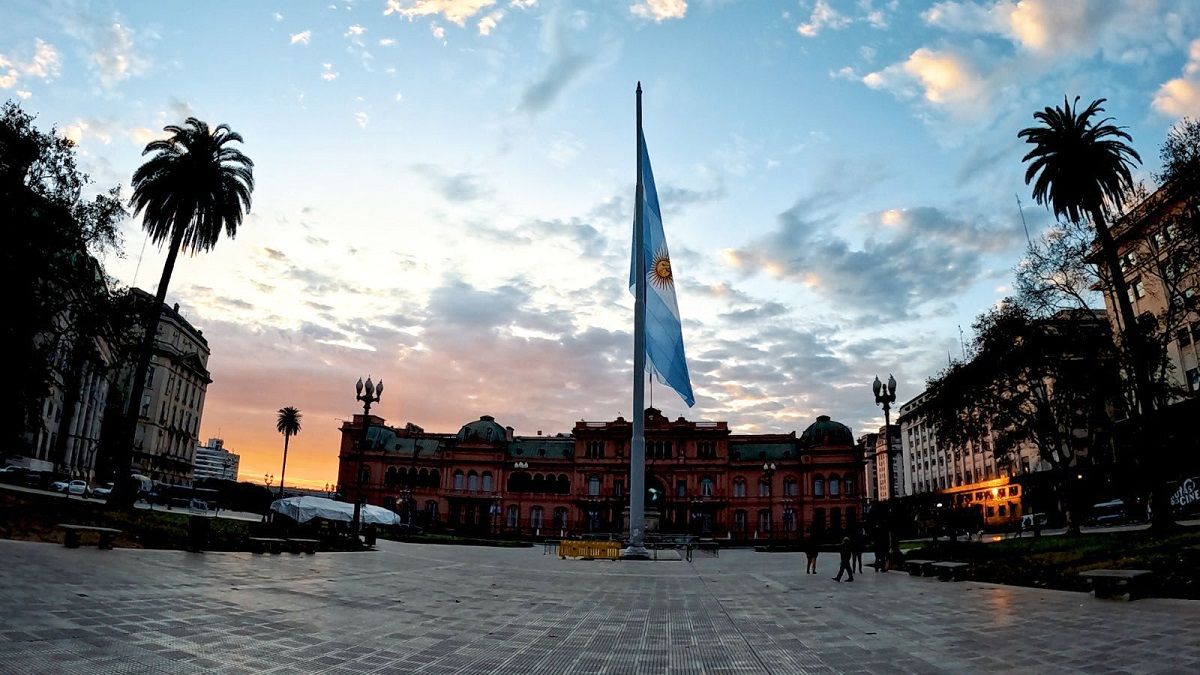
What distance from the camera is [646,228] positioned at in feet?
97.7

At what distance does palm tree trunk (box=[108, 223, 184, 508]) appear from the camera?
27.0 meters

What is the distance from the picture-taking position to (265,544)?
22234 mm

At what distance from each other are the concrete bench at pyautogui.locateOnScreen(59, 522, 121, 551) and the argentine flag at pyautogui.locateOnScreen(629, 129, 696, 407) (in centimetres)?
1918

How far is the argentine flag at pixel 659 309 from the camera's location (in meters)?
28.3

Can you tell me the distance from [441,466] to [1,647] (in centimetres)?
8775

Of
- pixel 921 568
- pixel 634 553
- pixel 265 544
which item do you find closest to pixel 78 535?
pixel 265 544

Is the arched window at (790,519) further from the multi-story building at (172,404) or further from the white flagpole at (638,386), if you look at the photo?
the multi-story building at (172,404)

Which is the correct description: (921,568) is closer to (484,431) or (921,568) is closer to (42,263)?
(42,263)

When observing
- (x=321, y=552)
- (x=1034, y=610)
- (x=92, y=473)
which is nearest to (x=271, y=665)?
(x=1034, y=610)

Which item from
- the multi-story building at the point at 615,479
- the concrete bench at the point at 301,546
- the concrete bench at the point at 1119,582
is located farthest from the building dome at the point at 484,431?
the concrete bench at the point at 1119,582

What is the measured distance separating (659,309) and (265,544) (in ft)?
58.8

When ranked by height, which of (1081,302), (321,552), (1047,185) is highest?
(1047,185)

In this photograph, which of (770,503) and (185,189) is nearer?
(185,189)

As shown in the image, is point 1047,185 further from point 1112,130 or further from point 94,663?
point 94,663
